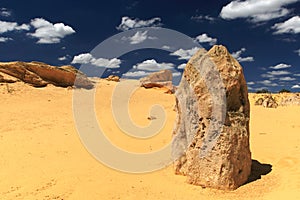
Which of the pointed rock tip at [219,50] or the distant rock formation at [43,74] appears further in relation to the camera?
the distant rock formation at [43,74]

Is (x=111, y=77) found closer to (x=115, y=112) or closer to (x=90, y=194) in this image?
(x=115, y=112)

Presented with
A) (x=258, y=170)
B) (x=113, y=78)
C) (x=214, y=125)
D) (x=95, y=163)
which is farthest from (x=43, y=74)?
(x=258, y=170)

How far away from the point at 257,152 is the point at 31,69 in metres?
14.5

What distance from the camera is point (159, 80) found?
25547mm

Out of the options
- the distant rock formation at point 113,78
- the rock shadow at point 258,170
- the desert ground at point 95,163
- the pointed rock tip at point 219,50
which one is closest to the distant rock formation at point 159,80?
the distant rock formation at point 113,78

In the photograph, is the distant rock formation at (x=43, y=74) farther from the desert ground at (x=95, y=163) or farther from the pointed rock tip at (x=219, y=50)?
the pointed rock tip at (x=219, y=50)

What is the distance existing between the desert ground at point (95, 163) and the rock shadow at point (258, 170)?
67 millimetres

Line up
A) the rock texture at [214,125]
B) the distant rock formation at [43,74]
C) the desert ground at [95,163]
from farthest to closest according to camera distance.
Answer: the distant rock formation at [43,74]
the rock texture at [214,125]
the desert ground at [95,163]

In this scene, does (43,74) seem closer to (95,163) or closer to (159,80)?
(159,80)

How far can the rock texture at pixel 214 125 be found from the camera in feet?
18.1

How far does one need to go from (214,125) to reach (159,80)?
20.0 meters

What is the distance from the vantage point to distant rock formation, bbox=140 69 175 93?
957 inches

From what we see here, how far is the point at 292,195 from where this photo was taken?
4973 mm

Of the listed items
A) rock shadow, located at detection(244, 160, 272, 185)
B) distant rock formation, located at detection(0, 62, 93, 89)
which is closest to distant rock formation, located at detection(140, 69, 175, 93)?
distant rock formation, located at detection(0, 62, 93, 89)
